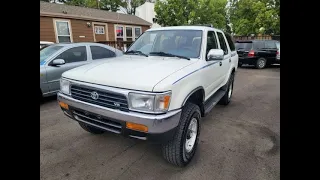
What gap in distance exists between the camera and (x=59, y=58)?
576 centimetres

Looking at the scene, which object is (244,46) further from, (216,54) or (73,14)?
(73,14)

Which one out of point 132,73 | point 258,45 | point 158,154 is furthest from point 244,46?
point 132,73

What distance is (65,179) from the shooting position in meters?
2.64

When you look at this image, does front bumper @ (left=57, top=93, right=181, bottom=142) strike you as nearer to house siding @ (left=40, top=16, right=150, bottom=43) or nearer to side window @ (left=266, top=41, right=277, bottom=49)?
side window @ (left=266, top=41, right=277, bottom=49)

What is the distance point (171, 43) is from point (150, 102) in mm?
1752

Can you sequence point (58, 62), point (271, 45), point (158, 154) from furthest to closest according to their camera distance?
point (271, 45) < point (58, 62) < point (158, 154)

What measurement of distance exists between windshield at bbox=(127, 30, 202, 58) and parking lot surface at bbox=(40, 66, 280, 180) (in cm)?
155

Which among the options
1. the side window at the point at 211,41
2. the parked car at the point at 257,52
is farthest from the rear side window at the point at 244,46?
the side window at the point at 211,41

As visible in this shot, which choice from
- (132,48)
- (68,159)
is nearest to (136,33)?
(132,48)

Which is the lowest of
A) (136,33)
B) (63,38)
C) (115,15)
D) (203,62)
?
(203,62)

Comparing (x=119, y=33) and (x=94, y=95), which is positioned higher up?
(x=119, y=33)

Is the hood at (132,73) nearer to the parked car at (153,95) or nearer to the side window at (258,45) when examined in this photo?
the parked car at (153,95)
